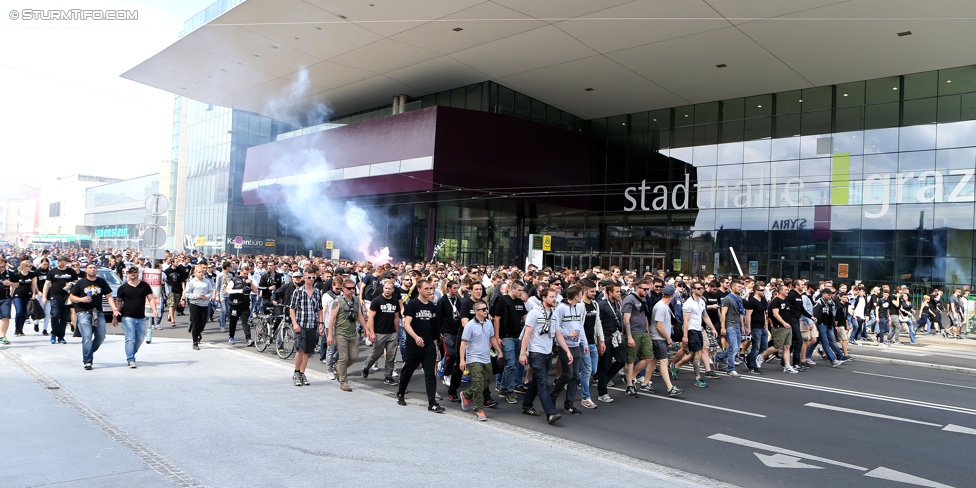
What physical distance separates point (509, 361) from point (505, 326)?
0.53 meters

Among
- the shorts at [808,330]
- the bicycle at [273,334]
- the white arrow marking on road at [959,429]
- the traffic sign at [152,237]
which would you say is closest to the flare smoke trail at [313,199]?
the traffic sign at [152,237]

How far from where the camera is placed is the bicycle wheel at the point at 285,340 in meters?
11.8

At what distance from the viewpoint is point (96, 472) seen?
4.82m

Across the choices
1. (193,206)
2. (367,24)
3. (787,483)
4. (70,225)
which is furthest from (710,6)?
(70,225)

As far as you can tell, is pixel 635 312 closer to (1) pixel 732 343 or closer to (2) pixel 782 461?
(1) pixel 732 343

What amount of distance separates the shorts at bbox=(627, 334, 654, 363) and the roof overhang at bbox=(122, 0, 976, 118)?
1323 cm

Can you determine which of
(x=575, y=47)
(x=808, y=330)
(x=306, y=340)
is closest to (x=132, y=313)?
(x=306, y=340)

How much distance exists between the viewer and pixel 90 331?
945 cm

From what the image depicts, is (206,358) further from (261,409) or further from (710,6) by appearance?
(710,6)

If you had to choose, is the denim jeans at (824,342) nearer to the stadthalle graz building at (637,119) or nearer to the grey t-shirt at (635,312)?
the grey t-shirt at (635,312)

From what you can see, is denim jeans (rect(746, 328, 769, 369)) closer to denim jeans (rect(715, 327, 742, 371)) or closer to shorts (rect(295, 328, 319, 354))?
denim jeans (rect(715, 327, 742, 371))

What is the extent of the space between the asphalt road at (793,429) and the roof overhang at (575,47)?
513 inches

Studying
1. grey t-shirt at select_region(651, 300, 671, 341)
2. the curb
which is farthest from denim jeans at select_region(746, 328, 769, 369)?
the curb

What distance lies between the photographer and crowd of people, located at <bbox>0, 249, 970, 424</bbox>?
8.04 m
